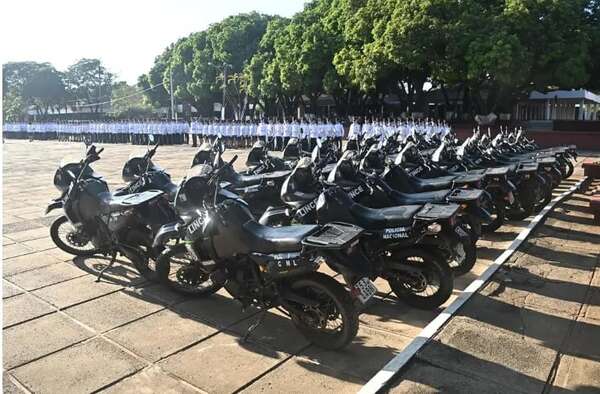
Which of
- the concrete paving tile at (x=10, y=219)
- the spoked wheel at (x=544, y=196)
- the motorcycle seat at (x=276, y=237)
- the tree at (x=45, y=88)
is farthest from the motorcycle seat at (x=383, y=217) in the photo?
the tree at (x=45, y=88)

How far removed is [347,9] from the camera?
2531 centimetres

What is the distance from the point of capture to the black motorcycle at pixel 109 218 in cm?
521

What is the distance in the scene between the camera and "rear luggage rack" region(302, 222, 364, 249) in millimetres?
3369

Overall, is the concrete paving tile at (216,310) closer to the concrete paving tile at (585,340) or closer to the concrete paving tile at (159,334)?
the concrete paving tile at (159,334)

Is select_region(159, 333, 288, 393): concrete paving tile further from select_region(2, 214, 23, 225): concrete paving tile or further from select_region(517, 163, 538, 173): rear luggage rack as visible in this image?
select_region(2, 214, 23, 225): concrete paving tile

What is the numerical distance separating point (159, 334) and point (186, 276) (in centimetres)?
71

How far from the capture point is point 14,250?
638 cm

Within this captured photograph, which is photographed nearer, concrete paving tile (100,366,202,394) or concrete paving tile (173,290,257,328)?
concrete paving tile (100,366,202,394)

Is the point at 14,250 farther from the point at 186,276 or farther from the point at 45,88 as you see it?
the point at 45,88

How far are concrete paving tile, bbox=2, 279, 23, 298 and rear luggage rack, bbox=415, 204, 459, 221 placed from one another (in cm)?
396

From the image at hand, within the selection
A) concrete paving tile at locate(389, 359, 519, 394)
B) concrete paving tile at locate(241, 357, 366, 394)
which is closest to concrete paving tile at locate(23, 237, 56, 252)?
concrete paving tile at locate(241, 357, 366, 394)

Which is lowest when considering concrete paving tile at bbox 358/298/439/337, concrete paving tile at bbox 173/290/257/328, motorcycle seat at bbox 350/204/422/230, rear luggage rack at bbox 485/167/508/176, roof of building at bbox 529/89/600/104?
concrete paving tile at bbox 173/290/257/328

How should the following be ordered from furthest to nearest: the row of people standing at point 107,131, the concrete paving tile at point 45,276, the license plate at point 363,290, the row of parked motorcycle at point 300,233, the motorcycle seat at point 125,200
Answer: the row of people standing at point 107,131 → the concrete paving tile at point 45,276 → the motorcycle seat at point 125,200 → the row of parked motorcycle at point 300,233 → the license plate at point 363,290

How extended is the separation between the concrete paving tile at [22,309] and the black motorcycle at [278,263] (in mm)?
1436
